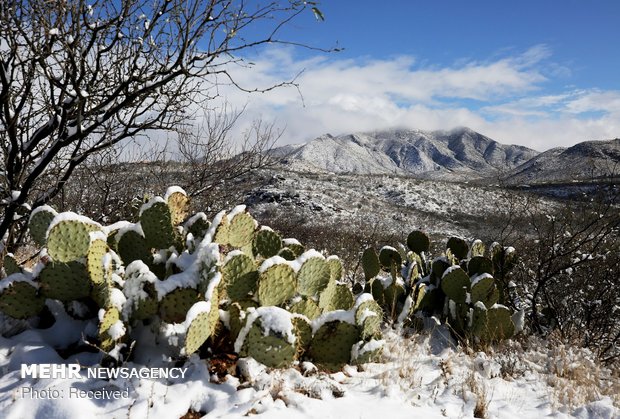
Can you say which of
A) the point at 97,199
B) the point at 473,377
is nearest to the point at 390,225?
the point at 97,199

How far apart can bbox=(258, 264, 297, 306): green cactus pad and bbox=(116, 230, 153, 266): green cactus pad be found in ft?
2.99

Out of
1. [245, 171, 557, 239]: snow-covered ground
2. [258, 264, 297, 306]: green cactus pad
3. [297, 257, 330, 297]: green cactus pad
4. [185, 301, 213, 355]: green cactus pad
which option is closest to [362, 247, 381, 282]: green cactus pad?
[297, 257, 330, 297]: green cactus pad

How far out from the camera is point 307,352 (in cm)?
311

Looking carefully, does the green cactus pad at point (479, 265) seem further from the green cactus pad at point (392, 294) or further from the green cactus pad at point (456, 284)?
the green cactus pad at point (392, 294)

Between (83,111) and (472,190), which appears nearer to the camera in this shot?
(83,111)

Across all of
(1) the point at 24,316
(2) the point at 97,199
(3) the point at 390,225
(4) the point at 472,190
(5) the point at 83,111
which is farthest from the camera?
(4) the point at 472,190

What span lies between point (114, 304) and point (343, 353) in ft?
5.12

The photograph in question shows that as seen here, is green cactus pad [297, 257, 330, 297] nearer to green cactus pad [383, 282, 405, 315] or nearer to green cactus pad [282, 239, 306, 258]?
green cactus pad [282, 239, 306, 258]

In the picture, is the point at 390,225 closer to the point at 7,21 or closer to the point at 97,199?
the point at 97,199

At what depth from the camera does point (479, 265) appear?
486cm

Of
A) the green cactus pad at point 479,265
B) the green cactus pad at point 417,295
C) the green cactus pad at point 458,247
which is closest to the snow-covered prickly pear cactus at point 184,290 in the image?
the green cactus pad at point 417,295

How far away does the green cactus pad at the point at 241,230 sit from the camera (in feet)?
11.3

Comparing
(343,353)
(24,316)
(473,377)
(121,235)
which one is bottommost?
(473,377)

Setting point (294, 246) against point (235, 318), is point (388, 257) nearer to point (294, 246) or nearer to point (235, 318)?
point (294, 246)
